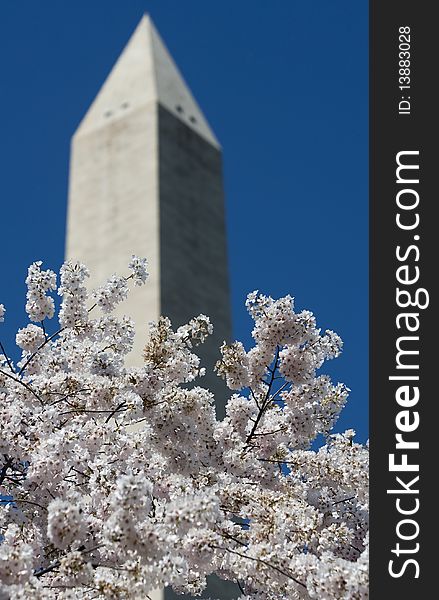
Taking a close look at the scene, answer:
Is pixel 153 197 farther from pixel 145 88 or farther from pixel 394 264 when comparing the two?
pixel 394 264

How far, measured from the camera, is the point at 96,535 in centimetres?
633

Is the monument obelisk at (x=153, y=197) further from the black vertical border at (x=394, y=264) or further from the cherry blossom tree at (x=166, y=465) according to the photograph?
the black vertical border at (x=394, y=264)

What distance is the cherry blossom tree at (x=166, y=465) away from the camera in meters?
6.01

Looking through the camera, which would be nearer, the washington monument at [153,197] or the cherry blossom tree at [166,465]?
the cherry blossom tree at [166,465]

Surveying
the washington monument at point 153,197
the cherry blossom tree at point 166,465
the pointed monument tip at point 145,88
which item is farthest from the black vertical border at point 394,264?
the pointed monument tip at point 145,88

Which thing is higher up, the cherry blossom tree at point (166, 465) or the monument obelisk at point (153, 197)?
the monument obelisk at point (153, 197)

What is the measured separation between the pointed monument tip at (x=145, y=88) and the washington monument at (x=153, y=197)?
48mm

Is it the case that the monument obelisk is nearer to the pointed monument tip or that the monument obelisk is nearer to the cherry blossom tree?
the pointed monument tip

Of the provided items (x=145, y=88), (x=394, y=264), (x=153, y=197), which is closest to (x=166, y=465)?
(x=394, y=264)

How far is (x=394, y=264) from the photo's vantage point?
6805mm

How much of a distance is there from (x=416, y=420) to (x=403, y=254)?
102cm

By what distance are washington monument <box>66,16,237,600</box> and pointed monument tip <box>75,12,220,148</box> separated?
0.16 feet

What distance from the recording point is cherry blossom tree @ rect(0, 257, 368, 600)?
19.7ft

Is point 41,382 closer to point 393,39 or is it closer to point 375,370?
point 375,370
